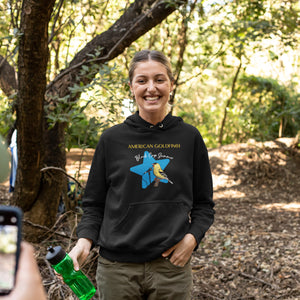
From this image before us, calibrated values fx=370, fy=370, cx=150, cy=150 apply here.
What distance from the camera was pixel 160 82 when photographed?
1783mm

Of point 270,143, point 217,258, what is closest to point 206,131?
point 270,143

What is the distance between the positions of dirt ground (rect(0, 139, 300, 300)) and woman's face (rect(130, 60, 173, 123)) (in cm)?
155

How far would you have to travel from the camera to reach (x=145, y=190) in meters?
1.68

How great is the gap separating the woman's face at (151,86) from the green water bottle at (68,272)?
2.56 ft

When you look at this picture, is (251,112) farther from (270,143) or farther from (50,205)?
(50,205)

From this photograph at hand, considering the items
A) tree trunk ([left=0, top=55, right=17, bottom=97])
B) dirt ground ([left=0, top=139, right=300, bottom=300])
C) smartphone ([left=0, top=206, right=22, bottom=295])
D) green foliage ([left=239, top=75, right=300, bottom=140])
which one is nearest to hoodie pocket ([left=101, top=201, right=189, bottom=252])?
dirt ground ([left=0, top=139, right=300, bottom=300])

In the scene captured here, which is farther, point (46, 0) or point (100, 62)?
point (100, 62)

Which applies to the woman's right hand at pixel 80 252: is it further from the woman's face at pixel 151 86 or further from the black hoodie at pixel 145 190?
the woman's face at pixel 151 86

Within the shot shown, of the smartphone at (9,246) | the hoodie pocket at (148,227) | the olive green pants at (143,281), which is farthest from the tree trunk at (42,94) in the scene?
the smartphone at (9,246)

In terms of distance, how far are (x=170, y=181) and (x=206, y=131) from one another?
972cm

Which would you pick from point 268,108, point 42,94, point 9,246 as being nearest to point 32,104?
point 42,94

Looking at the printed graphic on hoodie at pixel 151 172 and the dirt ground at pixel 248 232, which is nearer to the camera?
the printed graphic on hoodie at pixel 151 172

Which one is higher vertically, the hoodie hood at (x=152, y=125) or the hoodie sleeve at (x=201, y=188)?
the hoodie hood at (x=152, y=125)

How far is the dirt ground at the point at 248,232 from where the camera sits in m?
3.60
